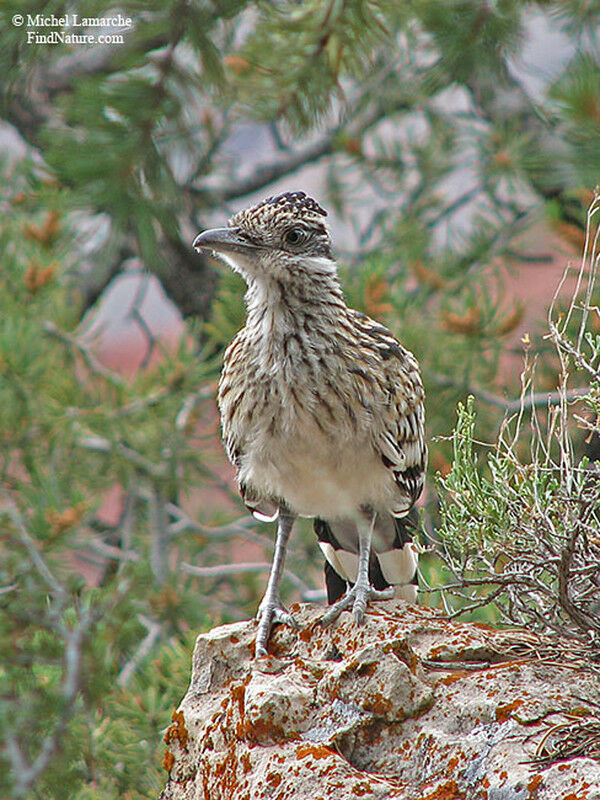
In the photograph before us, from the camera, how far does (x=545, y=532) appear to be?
1956mm

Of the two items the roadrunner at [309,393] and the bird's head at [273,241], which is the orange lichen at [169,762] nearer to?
the roadrunner at [309,393]

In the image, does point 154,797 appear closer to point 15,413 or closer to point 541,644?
point 541,644

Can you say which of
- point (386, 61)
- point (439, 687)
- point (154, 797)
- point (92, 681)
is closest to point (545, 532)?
point (439, 687)

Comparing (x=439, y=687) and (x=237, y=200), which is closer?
(x=439, y=687)

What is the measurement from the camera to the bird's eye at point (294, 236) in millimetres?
2951

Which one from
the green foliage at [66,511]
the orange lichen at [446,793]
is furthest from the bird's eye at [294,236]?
the orange lichen at [446,793]

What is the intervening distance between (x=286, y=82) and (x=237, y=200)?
10.7 ft

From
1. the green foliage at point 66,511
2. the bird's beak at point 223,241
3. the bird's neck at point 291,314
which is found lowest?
the green foliage at point 66,511

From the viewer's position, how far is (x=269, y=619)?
259 cm

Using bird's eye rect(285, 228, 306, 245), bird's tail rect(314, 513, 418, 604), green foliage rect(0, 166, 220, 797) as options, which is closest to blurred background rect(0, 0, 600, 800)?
green foliage rect(0, 166, 220, 797)

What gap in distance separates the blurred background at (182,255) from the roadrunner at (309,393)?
0.19 meters

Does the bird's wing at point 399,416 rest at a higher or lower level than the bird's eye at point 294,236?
lower

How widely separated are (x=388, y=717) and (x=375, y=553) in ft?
3.90

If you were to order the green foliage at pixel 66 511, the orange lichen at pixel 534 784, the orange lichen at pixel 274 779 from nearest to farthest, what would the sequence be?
1. the orange lichen at pixel 534 784
2. the orange lichen at pixel 274 779
3. the green foliage at pixel 66 511
